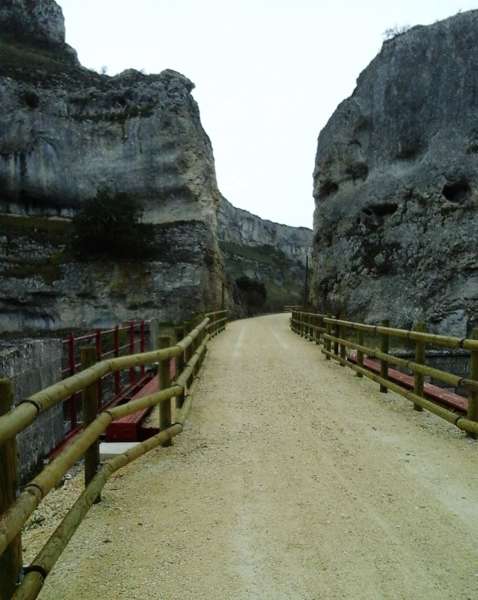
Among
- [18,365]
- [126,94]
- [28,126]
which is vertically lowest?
[18,365]

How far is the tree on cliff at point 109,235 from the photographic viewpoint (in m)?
29.0

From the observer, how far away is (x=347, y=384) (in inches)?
345

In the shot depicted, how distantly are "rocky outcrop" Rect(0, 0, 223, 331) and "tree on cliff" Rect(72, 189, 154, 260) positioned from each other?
715 millimetres

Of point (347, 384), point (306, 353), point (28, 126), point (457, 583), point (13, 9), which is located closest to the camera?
point (457, 583)

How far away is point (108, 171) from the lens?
33750mm

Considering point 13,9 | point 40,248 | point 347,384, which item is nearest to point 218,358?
point 347,384

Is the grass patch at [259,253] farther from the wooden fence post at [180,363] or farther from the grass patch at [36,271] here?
the wooden fence post at [180,363]

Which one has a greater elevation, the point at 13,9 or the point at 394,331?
the point at 13,9

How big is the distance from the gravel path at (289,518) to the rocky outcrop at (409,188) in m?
17.4

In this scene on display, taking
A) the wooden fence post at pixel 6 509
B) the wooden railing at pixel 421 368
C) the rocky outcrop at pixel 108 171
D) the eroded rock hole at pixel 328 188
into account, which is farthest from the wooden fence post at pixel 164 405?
the eroded rock hole at pixel 328 188

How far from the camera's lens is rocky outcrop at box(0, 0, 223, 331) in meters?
29.0

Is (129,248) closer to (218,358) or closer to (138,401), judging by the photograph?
(218,358)

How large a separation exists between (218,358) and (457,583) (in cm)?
1012

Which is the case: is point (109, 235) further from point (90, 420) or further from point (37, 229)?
point (90, 420)
